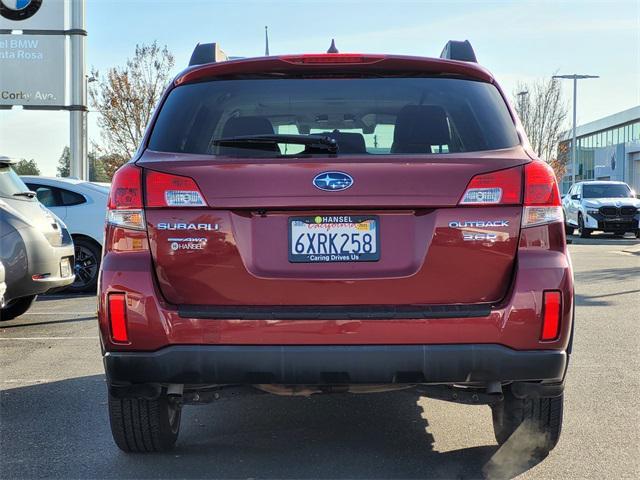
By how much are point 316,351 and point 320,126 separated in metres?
1.17

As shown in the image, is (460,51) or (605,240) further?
(605,240)

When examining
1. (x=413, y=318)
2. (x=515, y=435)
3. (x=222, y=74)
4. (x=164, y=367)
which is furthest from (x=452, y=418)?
(x=222, y=74)

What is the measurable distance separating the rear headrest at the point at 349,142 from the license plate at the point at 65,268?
5459 mm

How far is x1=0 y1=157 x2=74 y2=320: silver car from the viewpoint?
300 inches

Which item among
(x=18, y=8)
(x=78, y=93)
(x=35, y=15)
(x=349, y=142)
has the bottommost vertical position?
(x=349, y=142)

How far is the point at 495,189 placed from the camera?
3504 mm

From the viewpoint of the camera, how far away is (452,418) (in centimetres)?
489

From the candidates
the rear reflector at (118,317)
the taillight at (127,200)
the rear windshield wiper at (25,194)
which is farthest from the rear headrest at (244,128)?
the rear windshield wiper at (25,194)

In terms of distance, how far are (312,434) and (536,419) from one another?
1198 millimetres

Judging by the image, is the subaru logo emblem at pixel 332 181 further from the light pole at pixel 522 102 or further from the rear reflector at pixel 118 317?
the light pole at pixel 522 102

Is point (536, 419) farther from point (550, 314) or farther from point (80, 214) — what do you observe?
point (80, 214)

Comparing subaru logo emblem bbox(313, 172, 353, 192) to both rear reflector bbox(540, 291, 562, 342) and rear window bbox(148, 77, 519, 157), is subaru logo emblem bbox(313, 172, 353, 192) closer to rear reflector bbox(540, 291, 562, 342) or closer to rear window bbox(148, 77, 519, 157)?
rear window bbox(148, 77, 519, 157)

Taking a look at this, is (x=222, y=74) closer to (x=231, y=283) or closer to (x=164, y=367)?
(x=231, y=283)

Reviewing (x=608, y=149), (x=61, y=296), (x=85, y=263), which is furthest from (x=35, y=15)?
(x=608, y=149)
